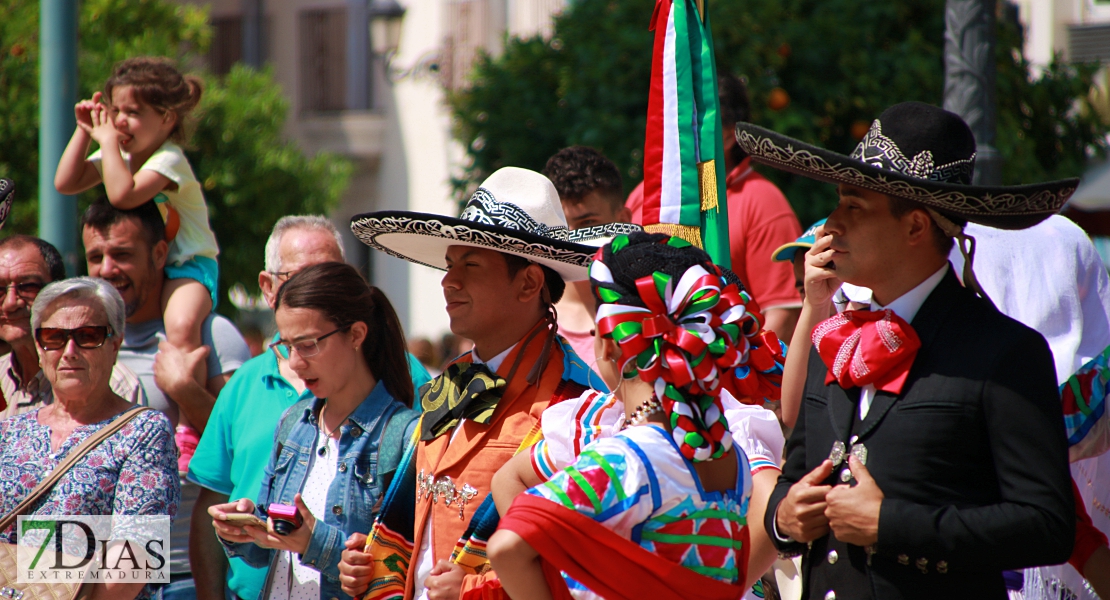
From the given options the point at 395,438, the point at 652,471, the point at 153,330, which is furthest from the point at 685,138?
the point at 153,330

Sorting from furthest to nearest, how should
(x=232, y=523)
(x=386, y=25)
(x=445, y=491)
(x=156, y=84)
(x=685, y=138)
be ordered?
1. (x=386, y=25)
2. (x=156, y=84)
3. (x=685, y=138)
4. (x=232, y=523)
5. (x=445, y=491)

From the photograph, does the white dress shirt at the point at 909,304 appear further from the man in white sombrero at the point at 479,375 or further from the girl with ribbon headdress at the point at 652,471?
the man in white sombrero at the point at 479,375

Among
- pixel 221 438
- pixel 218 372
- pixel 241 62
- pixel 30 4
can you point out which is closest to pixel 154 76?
pixel 218 372

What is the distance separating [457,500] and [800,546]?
92 centimetres

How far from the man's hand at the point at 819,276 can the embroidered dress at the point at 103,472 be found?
209 centimetres

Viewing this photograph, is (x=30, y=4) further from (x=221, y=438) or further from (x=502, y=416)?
(x=502, y=416)

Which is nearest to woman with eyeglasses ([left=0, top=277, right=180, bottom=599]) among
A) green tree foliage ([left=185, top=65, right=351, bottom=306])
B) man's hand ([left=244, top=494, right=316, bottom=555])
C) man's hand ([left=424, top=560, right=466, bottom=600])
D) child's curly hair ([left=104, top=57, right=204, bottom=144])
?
man's hand ([left=244, top=494, right=316, bottom=555])

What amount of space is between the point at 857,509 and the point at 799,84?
5.45 m

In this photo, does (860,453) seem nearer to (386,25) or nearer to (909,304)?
(909,304)

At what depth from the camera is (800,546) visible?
2787 mm

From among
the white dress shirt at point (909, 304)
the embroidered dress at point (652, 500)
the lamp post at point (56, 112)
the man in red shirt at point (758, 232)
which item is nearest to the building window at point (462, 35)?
the lamp post at point (56, 112)

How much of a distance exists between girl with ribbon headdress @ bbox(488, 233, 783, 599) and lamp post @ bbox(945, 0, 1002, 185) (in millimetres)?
2592

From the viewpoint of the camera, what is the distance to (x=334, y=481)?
357 cm

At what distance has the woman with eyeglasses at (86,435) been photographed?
3.57 meters
